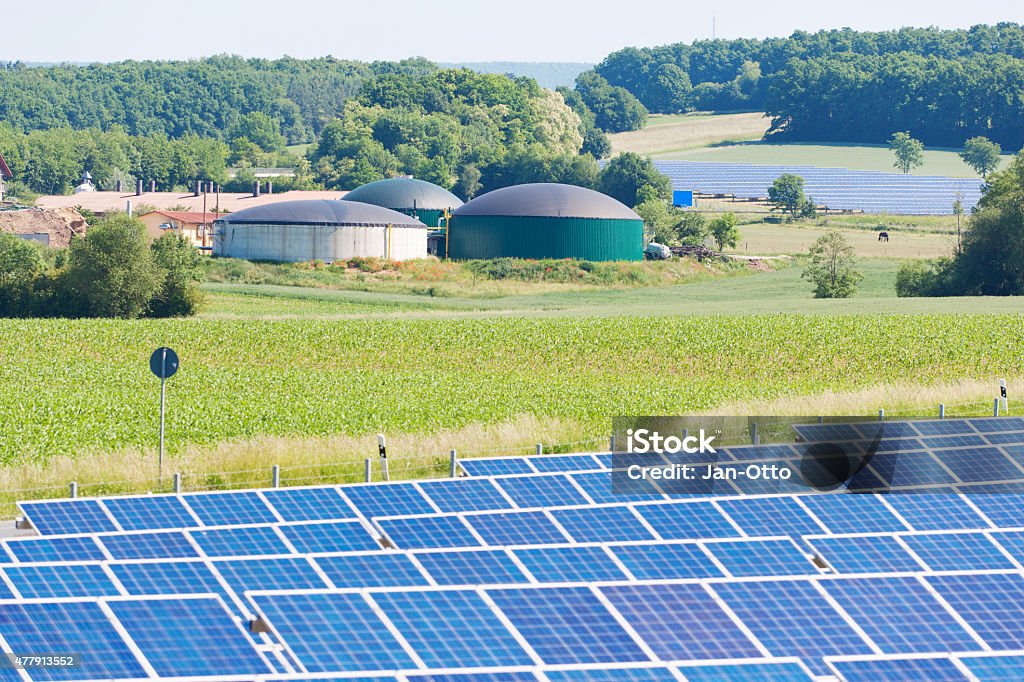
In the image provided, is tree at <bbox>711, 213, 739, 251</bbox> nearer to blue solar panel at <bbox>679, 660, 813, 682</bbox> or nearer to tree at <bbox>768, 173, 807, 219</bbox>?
tree at <bbox>768, 173, 807, 219</bbox>

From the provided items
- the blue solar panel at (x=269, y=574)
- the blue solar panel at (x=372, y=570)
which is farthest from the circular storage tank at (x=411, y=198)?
the blue solar panel at (x=269, y=574)

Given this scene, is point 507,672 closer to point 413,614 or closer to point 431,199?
point 413,614

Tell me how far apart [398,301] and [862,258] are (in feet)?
153

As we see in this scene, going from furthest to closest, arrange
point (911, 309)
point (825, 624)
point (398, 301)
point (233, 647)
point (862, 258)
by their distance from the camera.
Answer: point (862, 258) → point (398, 301) → point (911, 309) → point (825, 624) → point (233, 647)

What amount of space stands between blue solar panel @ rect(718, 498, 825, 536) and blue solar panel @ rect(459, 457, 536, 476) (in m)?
4.16

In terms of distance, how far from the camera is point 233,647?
15961mm

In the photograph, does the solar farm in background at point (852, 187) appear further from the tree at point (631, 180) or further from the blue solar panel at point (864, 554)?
the blue solar panel at point (864, 554)

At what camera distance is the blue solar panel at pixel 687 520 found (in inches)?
838

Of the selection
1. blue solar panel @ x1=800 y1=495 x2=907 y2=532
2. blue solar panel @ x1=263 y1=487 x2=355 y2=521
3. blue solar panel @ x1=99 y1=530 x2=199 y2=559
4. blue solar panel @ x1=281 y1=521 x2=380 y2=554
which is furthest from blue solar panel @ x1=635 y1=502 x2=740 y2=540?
blue solar panel @ x1=99 y1=530 x2=199 y2=559

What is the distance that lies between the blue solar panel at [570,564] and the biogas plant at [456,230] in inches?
3530

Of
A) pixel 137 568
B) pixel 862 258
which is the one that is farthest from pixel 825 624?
pixel 862 258

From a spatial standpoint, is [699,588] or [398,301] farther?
[398,301]

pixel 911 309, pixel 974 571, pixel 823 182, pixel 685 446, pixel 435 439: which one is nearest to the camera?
pixel 974 571

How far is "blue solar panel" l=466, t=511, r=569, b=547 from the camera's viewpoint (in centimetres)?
2138
